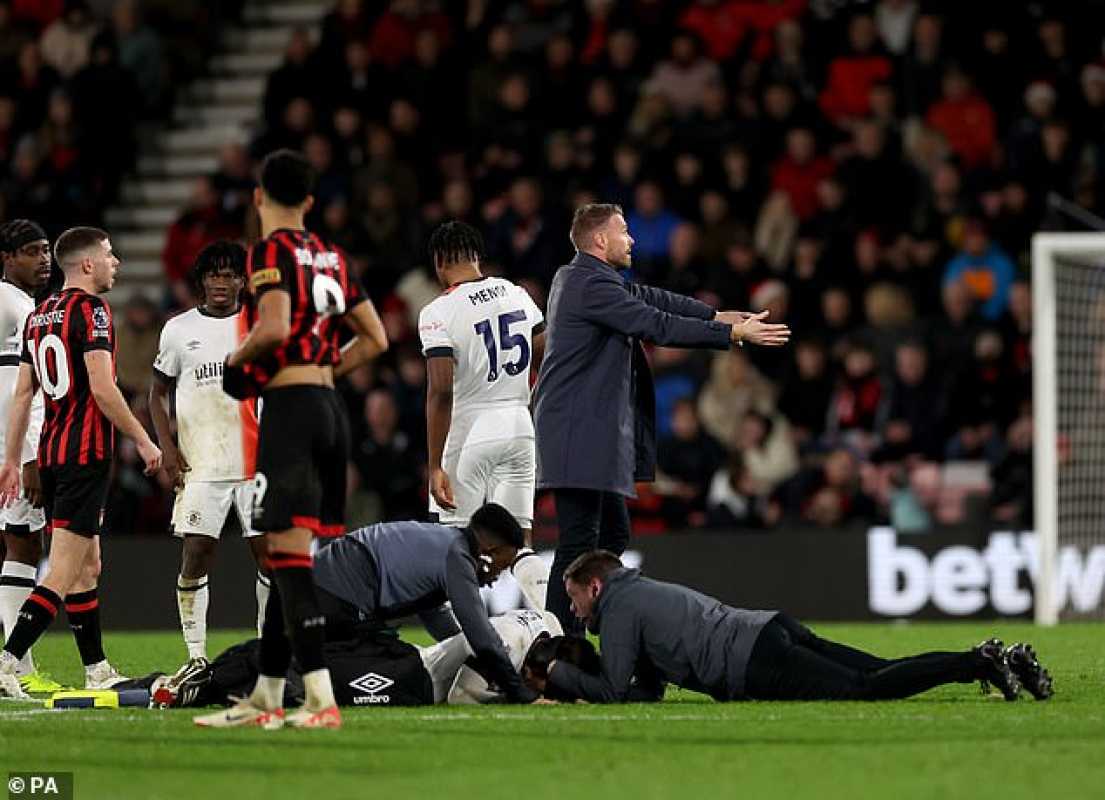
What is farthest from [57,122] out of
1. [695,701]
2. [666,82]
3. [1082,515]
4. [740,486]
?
[695,701]

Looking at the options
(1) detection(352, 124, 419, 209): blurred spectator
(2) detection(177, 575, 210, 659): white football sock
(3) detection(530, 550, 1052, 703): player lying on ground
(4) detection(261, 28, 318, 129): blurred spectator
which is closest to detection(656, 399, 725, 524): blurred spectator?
(1) detection(352, 124, 419, 209): blurred spectator

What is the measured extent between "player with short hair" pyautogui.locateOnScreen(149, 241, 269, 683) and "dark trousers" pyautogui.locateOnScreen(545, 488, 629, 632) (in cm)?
165

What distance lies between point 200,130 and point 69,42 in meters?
1.61

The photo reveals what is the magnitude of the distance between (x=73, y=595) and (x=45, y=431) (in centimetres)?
86

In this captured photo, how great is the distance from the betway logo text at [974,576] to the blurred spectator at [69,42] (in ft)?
34.1

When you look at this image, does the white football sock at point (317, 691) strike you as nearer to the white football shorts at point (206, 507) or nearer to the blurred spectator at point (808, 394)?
the white football shorts at point (206, 507)

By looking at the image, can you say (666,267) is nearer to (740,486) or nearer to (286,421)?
(740,486)

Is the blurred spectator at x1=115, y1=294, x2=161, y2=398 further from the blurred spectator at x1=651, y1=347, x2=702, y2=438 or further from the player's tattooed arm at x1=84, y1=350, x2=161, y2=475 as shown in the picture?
the player's tattooed arm at x1=84, y1=350, x2=161, y2=475

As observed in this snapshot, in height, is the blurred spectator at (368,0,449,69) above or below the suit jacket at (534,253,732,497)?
above

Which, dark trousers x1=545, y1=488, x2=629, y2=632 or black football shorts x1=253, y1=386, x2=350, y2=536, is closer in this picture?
black football shorts x1=253, y1=386, x2=350, y2=536

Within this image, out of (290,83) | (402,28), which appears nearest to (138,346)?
(290,83)

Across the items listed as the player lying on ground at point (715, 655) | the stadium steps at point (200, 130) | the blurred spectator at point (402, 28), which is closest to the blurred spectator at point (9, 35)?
the stadium steps at point (200, 130)

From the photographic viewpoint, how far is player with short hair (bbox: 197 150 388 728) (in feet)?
25.5

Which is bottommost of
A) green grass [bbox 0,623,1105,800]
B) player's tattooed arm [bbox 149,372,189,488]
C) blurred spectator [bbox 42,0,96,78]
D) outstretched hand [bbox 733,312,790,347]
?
green grass [bbox 0,623,1105,800]
